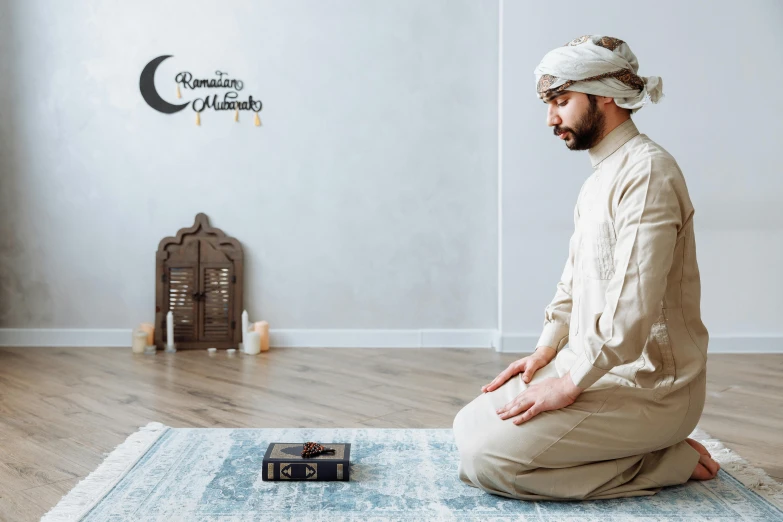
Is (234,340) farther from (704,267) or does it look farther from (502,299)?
(704,267)

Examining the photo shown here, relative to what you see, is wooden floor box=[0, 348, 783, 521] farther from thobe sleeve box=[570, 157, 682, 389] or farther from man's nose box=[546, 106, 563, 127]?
man's nose box=[546, 106, 563, 127]

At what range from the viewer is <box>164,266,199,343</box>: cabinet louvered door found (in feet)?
13.9

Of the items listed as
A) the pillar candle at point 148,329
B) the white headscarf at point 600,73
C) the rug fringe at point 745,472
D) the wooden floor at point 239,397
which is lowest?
the wooden floor at point 239,397

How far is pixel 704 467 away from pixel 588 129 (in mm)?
927

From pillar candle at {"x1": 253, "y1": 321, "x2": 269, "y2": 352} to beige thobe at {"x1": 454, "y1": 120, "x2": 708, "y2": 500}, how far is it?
226 cm

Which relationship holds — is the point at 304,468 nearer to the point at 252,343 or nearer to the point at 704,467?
the point at 704,467

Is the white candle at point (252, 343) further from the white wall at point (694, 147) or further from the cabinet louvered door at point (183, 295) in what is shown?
the white wall at point (694, 147)

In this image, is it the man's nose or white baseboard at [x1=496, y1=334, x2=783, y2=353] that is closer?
the man's nose

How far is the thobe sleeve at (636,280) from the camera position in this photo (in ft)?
5.88

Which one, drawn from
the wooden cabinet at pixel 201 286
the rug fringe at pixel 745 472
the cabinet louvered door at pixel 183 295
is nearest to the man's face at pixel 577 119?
the rug fringe at pixel 745 472

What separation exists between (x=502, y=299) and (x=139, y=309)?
1.94m

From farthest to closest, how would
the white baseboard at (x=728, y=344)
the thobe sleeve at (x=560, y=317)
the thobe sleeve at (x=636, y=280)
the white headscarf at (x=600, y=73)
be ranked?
the white baseboard at (x=728, y=344), the thobe sleeve at (x=560, y=317), the white headscarf at (x=600, y=73), the thobe sleeve at (x=636, y=280)

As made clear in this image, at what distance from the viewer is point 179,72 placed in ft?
13.9

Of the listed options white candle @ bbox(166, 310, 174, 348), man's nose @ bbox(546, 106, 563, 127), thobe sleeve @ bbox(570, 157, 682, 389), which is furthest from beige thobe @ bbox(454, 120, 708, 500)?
white candle @ bbox(166, 310, 174, 348)
